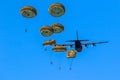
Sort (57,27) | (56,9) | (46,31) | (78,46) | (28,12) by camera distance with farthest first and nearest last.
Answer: (78,46), (57,27), (46,31), (28,12), (56,9)

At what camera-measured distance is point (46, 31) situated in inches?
3334

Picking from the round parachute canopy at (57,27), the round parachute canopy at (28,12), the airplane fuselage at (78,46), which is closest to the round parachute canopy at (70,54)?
the round parachute canopy at (57,27)

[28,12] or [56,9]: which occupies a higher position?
[28,12]

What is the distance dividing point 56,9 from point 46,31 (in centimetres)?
637

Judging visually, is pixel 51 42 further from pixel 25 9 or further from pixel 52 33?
pixel 25 9

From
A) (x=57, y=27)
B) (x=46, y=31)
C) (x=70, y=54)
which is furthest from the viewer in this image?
(x=70, y=54)

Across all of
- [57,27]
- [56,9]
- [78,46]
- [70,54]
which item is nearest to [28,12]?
[56,9]

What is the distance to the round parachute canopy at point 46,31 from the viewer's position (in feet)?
277

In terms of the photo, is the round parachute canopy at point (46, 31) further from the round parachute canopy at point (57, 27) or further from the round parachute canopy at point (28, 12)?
the round parachute canopy at point (28, 12)

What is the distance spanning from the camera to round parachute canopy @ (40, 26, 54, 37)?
84562 mm

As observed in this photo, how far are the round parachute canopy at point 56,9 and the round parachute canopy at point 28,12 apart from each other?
3.34m

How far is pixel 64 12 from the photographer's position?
266 ft

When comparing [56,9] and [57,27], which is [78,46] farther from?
[56,9]

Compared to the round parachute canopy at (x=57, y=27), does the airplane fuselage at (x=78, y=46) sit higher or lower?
higher
